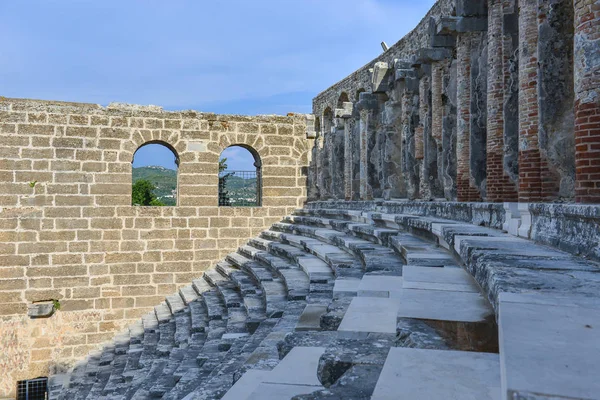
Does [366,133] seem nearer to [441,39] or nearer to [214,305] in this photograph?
[441,39]

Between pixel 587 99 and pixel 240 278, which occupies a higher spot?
pixel 587 99

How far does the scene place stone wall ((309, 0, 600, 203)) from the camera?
389cm

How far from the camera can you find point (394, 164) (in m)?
10.3

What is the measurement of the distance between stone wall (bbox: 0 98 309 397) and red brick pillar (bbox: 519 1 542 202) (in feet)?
23.4

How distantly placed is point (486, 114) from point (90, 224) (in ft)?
26.2

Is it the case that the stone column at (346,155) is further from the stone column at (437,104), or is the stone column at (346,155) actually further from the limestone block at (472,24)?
the limestone block at (472,24)

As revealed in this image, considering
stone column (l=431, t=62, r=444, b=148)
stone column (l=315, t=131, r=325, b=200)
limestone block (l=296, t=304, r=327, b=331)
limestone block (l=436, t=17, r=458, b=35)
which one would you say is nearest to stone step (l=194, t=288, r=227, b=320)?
limestone block (l=296, t=304, r=327, b=331)

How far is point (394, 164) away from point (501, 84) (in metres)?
3.98

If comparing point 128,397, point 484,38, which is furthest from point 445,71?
point 128,397

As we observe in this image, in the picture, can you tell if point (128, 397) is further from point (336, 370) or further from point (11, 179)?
point (11, 179)

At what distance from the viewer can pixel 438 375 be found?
1511 mm

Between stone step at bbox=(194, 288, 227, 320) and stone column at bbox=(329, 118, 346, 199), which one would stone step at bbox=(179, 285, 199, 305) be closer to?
stone step at bbox=(194, 288, 227, 320)

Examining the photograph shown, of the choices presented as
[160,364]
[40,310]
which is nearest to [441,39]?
[160,364]

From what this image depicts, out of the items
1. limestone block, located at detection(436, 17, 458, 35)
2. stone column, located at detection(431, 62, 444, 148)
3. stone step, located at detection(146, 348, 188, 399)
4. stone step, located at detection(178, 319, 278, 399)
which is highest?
limestone block, located at detection(436, 17, 458, 35)
